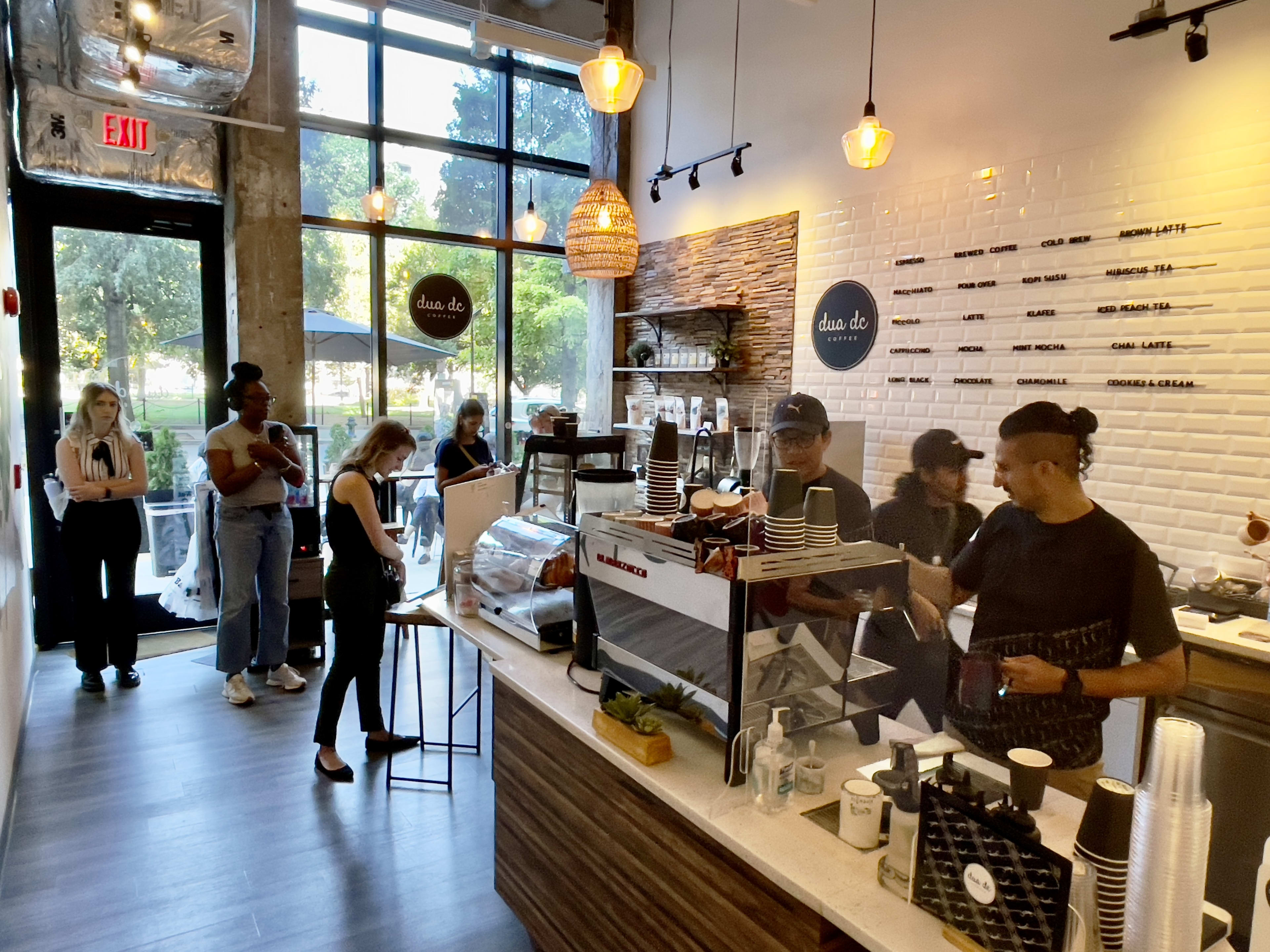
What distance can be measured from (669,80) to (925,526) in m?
4.69

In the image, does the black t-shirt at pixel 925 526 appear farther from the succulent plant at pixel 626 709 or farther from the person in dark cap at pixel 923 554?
the succulent plant at pixel 626 709

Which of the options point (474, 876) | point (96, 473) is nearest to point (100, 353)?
point (96, 473)

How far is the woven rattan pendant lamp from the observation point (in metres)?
4.09

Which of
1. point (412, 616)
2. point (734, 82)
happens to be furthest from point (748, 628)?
point (734, 82)

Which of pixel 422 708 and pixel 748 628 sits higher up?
pixel 748 628

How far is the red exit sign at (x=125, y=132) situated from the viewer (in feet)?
15.0

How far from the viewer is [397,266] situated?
6016mm

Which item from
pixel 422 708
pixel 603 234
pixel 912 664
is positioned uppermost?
pixel 603 234

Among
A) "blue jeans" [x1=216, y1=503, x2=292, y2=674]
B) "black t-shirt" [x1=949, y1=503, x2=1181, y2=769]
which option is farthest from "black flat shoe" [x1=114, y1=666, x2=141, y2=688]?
"black t-shirt" [x1=949, y1=503, x2=1181, y2=769]

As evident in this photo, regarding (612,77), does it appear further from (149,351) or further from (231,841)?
(149,351)

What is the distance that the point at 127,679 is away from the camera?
452 cm

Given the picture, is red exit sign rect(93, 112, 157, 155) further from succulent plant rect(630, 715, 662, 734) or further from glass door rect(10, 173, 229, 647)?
succulent plant rect(630, 715, 662, 734)

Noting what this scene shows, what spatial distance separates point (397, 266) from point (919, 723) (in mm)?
5078

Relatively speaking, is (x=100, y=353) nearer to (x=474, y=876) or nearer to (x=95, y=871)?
(x=95, y=871)
